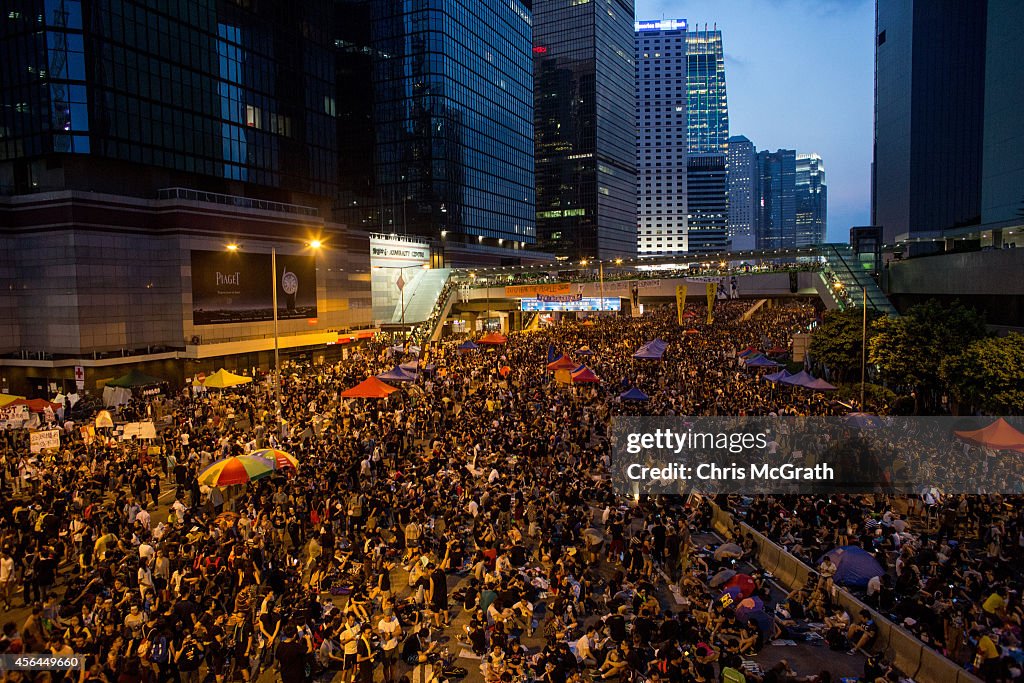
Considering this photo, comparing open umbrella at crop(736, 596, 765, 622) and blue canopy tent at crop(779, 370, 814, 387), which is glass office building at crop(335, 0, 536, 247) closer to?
blue canopy tent at crop(779, 370, 814, 387)

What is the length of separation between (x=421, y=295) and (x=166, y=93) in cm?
3360

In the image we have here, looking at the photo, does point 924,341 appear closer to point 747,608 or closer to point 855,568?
point 855,568

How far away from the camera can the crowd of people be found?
1004 centimetres

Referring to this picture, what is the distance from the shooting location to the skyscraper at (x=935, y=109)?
316 feet

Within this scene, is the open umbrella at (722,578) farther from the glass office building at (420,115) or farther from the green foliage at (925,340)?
the glass office building at (420,115)

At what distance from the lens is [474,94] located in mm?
99000

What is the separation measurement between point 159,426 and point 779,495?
27922 millimetres

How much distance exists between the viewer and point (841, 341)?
36125 millimetres

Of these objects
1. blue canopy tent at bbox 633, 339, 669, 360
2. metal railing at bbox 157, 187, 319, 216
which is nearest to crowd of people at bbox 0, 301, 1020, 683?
blue canopy tent at bbox 633, 339, 669, 360

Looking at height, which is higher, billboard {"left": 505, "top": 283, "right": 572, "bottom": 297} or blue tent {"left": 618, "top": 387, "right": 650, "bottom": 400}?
billboard {"left": 505, "top": 283, "right": 572, "bottom": 297}

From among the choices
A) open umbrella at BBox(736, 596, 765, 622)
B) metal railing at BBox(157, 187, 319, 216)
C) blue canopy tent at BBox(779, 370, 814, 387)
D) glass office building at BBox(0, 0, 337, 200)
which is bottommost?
open umbrella at BBox(736, 596, 765, 622)

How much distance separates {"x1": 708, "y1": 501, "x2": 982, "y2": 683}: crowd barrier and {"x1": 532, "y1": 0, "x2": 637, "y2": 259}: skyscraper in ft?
534

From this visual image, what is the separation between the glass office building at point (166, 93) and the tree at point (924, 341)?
4733cm

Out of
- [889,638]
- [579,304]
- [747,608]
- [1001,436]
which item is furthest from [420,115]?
[889,638]
